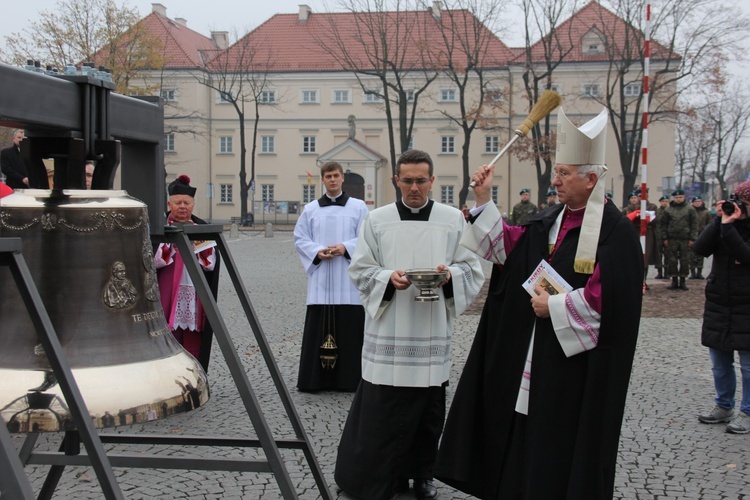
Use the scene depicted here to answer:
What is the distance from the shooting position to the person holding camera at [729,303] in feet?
19.2

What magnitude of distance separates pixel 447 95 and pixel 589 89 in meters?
9.89

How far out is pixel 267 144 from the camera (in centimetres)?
5666

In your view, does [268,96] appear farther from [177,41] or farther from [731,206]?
[731,206]

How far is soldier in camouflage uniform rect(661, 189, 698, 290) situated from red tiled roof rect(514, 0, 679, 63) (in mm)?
23146

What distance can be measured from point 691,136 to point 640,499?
196ft

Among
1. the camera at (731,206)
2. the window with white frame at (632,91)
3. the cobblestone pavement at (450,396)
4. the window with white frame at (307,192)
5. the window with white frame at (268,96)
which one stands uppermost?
the window with white frame at (632,91)

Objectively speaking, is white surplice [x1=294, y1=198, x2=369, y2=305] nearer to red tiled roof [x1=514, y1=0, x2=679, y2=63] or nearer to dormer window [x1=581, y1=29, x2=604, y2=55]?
red tiled roof [x1=514, y1=0, x2=679, y2=63]

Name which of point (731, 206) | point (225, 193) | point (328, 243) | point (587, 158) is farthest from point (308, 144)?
point (587, 158)

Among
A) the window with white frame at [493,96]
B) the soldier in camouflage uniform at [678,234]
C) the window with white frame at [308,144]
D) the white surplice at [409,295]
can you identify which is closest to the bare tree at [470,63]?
the window with white frame at [493,96]

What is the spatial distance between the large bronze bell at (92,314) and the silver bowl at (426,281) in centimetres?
180

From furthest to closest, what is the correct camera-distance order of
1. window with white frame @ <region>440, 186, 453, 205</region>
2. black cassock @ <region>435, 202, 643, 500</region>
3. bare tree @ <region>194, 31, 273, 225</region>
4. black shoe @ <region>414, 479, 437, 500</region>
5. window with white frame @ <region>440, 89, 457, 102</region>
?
window with white frame @ <region>440, 89, 457, 102</region> < window with white frame @ <region>440, 186, 453, 205</region> < bare tree @ <region>194, 31, 273, 225</region> < black shoe @ <region>414, 479, 437, 500</region> < black cassock @ <region>435, 202, 643, 500</region>

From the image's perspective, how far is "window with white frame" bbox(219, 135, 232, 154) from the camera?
56.7m

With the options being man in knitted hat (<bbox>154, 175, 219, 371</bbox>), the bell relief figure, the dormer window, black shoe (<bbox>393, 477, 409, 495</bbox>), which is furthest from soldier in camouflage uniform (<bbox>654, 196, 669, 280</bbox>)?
the dormer window

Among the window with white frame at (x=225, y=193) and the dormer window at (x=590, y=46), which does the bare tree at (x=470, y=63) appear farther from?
the window with white frame at (x=225, y=193)
